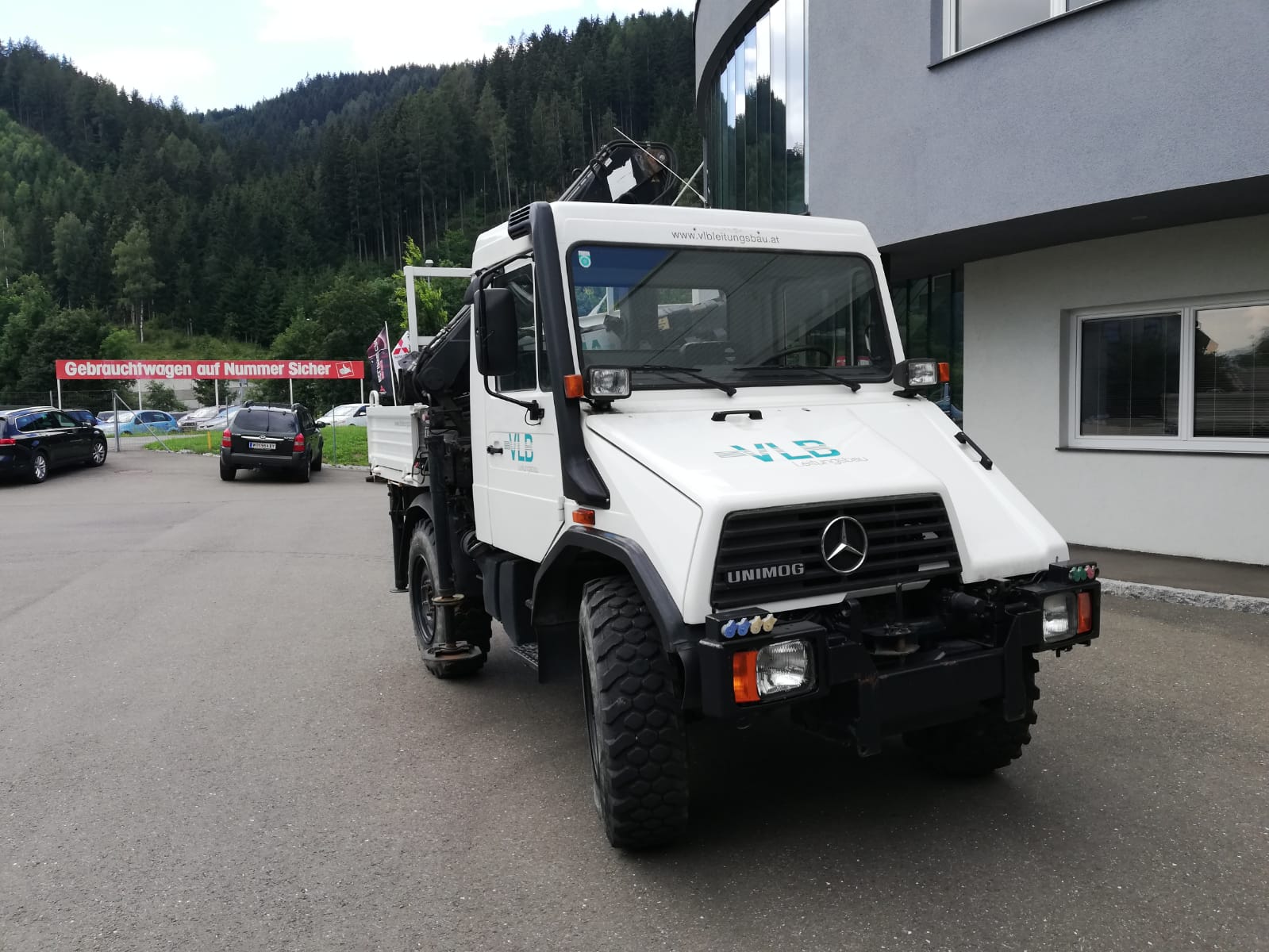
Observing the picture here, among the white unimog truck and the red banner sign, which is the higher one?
the red banner sign

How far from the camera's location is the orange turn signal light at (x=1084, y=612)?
3.65 m

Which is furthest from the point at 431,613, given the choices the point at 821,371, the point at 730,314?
the point at 821,371

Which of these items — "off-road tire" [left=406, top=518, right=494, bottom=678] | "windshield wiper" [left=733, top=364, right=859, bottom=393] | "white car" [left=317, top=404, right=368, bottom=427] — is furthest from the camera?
"white car" [left=317, top=404, right=368, bottom=427]

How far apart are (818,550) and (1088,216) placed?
22.0 feet

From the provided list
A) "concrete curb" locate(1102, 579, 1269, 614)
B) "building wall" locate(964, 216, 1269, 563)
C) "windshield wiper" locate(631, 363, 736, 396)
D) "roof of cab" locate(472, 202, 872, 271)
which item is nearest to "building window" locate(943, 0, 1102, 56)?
"building wall" locate(964, 216, 1269, 563)

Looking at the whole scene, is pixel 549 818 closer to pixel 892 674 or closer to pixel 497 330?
pixel 892 674

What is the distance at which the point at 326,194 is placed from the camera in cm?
11638

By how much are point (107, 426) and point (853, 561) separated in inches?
1939

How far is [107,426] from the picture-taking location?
4522 cm

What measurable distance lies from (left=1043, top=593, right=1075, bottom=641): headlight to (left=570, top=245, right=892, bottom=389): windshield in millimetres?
1479

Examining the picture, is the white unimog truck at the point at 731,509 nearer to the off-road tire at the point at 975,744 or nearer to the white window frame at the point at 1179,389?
the off-road tire at the point at 975,744

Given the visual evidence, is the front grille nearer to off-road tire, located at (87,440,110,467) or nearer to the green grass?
the green grass

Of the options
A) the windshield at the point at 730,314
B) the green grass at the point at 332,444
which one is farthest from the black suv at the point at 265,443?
the windshield at the point at 730,314

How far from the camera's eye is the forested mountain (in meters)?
107
